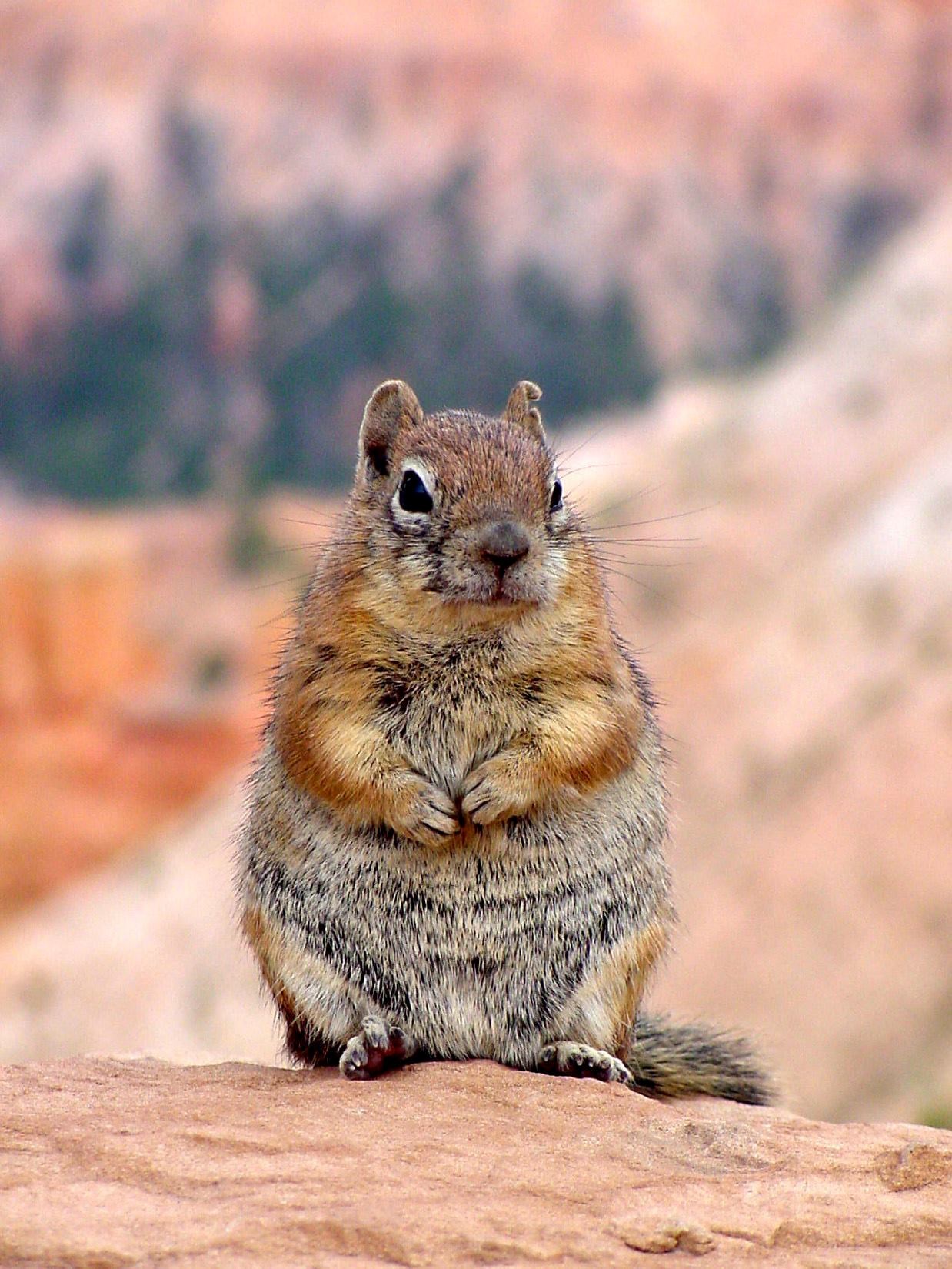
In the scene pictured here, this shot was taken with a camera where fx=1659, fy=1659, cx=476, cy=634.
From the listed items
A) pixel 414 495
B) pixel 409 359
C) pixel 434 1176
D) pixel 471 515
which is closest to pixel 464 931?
pixel 434 1176

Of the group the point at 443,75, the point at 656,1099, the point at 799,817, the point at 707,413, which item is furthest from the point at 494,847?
the point at 443,75

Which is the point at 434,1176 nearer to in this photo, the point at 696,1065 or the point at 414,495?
the point at 696,1065

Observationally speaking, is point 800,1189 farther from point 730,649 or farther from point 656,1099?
point 730,649

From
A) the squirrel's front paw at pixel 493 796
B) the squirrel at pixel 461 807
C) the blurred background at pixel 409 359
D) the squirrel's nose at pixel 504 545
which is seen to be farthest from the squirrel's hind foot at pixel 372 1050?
the blurred background at pixel 409 359

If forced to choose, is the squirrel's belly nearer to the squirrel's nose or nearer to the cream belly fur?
the cream belly fur

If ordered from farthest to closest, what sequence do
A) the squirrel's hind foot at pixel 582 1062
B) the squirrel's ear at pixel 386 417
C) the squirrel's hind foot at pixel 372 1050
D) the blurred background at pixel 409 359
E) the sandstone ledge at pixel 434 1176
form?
the blurred background at pixel 409 359
the squirrel's ear at pixel 386 417
the squirrel's hind foot at pixel 582 1062
the squirrel's hind foot at pixel 372 1050
the sandstone ledge at pixel 434 1176

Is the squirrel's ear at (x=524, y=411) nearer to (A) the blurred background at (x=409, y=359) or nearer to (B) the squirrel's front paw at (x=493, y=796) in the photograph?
(B) the squirrel's front paw at (x=493, y=796)

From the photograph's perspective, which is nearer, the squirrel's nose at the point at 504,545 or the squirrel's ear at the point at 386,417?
the squirrel's nose at the point at 504,545
